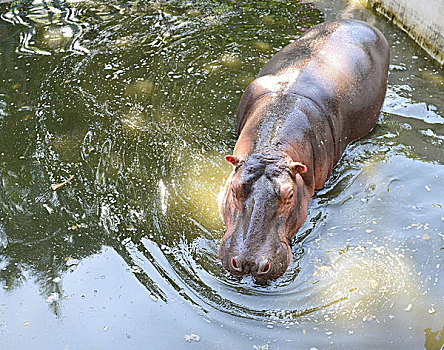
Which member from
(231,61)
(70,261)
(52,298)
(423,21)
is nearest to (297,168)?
(70,261)

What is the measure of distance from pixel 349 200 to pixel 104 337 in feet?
8.35

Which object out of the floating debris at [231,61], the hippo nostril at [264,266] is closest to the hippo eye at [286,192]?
the hippo nostril at [264,266]

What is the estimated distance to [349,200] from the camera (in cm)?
491

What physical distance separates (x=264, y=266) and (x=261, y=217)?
383 mm

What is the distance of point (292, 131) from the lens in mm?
4621

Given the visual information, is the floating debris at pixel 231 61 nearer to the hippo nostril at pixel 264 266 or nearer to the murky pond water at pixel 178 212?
the murky pond water at pixel 178 212

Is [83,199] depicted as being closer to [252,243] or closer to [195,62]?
[252,243]

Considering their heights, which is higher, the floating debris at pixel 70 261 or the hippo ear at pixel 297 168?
the hippo ear at pixel 297 168

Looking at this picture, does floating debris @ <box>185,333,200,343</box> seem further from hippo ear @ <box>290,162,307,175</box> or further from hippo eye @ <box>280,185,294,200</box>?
hippo ear @ <box>290,162,307,175</box>

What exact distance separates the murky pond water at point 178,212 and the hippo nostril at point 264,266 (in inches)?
12.4

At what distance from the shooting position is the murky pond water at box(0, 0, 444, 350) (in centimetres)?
383

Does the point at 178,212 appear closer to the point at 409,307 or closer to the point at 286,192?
the point at 286,192

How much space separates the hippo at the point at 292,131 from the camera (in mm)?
3900

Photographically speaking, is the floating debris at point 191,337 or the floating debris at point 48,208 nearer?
the floating debris at point 191,337
